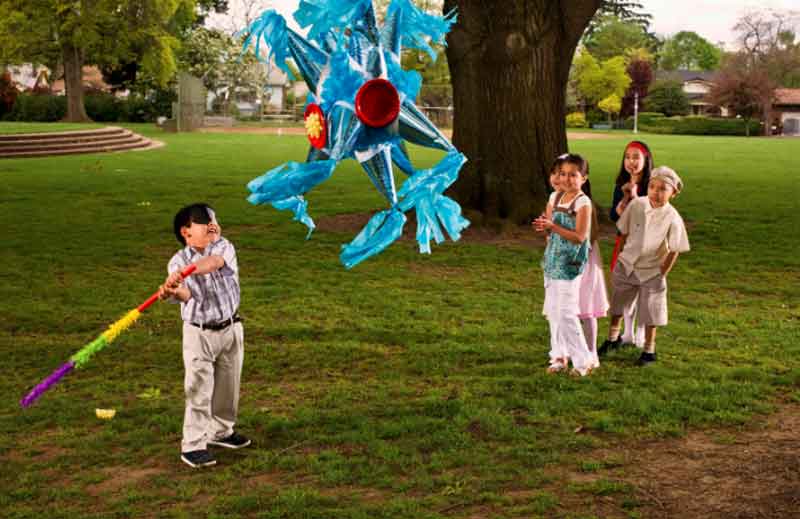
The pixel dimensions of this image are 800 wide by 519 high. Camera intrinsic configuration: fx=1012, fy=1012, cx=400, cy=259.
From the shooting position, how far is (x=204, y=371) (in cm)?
502

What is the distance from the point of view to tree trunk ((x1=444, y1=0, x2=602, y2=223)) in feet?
39.2

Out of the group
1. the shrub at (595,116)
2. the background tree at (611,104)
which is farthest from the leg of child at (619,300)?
the shrub at (595,116)

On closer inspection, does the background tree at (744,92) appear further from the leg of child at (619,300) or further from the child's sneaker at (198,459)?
the child's sneaker at (198,459)

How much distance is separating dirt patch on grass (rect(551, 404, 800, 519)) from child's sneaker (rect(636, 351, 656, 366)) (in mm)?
1190

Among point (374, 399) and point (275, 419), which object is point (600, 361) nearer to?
point (374, 399)

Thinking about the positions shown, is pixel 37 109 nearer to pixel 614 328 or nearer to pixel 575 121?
pixel 575 121

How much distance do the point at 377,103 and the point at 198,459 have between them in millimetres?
1966

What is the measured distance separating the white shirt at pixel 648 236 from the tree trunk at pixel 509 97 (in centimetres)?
523

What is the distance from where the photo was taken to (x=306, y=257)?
11.1m

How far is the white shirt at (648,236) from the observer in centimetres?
675

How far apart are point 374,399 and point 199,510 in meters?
1.79

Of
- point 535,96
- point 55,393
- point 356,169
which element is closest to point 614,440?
point 55,393

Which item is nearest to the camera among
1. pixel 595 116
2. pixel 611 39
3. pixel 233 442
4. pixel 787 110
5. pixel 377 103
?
pixel 377 103

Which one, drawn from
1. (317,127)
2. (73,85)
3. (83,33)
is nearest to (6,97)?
(73,85)
